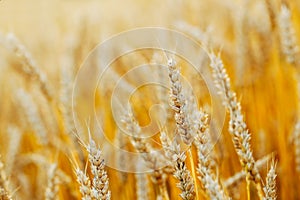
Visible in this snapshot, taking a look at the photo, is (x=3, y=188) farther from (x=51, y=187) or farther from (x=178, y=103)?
(x=178, y=103)

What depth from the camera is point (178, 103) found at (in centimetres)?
70

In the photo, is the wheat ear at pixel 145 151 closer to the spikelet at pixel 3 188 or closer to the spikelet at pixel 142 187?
the spikelet at pixel 142 187

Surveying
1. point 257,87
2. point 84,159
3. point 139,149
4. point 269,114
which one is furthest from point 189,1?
point 139,149

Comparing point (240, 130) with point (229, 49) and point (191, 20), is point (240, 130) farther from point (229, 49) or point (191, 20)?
point (191, 20)

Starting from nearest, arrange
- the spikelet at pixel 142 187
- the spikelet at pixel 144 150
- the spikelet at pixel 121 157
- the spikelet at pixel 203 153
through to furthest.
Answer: the spikelet at pixel 203 153 → the spikelet at pixel 144 150 → the spikelet at pixel 142 187 → the spikelet at pixel 121 157

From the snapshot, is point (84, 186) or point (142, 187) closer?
point (84, 186)

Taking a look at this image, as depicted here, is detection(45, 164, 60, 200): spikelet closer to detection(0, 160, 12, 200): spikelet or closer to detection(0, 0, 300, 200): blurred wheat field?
detection(0, 0, 300, 200): blurred wheat field

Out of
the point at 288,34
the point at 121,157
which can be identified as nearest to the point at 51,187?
the point at 121,157

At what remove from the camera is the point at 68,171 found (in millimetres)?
1553

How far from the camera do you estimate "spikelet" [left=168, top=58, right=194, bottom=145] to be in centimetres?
70

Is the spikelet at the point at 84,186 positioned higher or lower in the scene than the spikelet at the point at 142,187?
lower

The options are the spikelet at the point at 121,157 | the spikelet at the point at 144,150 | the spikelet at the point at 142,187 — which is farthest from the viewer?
the spikelet at the point at 121,157

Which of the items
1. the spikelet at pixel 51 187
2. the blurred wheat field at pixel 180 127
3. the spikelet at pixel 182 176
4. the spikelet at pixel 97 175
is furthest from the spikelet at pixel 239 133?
the spikelet at pixel 51 187

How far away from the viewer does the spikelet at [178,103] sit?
698 mm
